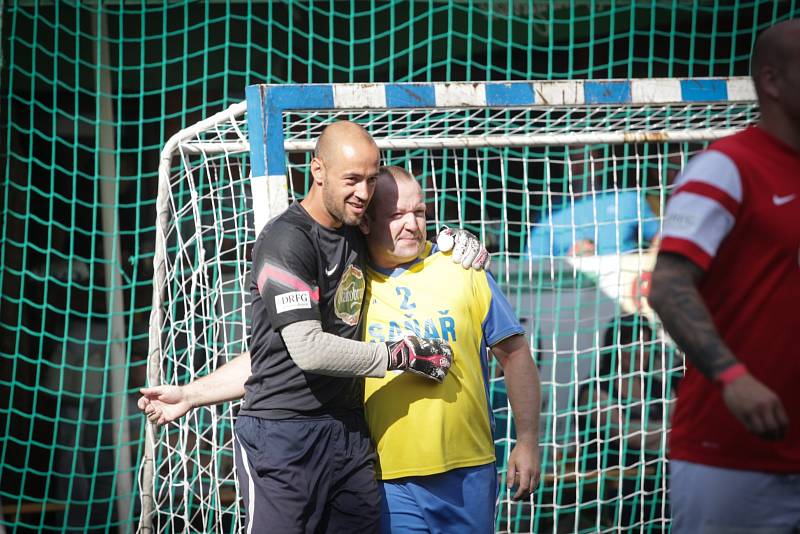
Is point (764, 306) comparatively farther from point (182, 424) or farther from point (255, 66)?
point (255, 66)

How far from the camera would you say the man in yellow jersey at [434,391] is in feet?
9.52

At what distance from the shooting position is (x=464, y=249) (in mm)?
3033

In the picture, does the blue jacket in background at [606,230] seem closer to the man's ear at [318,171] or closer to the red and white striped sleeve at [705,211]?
the man's ear at [318,171]

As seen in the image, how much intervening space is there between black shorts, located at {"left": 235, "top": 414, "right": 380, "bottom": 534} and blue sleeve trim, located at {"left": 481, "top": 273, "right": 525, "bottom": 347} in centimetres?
52

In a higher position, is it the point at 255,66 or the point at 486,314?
the point at 255,66

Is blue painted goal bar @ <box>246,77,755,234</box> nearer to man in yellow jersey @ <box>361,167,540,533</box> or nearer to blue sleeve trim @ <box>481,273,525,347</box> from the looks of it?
man in yellow jersey @ <box>361,167,540,533</box>

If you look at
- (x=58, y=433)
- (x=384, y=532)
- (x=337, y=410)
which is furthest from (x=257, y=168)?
(x=58, y=433)

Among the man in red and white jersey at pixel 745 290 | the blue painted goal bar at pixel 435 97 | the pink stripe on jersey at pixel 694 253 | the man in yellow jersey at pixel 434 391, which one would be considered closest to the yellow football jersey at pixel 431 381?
the man in yellow jersey at pixel 434 391

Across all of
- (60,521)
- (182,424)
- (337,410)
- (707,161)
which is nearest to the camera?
(707,161)

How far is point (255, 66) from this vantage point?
248 inches

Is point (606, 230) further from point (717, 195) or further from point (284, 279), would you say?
point (717, 195)

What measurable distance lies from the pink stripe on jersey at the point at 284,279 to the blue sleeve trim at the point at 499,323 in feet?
2.07

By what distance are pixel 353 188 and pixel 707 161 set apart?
3.58 feet

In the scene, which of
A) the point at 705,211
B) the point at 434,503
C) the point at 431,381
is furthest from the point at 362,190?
the point at 705,211
